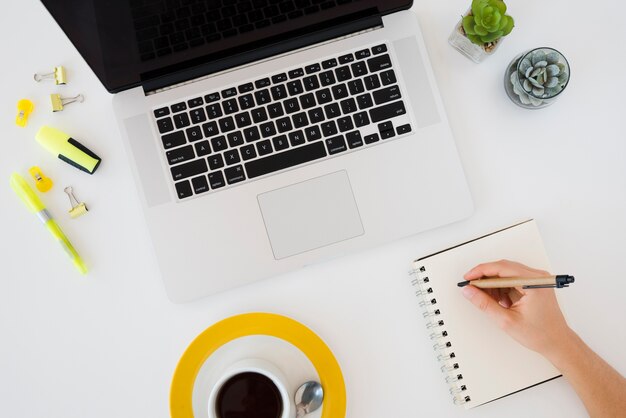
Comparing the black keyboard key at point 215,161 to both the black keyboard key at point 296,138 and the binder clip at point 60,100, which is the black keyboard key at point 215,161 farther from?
the binder clip at point 60,100

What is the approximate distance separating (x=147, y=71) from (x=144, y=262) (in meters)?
0.33

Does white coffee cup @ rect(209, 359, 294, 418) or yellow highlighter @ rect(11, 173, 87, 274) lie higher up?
yellow highlighter @ rect(11, 173, 87, 274)

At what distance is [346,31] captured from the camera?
920 mm

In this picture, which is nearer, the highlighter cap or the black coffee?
the black coffee

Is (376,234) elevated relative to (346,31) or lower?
lower

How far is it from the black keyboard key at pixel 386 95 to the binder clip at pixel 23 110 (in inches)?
24.6

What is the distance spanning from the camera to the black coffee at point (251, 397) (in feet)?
2.73

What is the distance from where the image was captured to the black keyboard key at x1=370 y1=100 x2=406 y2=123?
3.00 ft

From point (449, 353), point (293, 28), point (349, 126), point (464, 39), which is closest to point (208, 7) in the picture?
point (293, 28)

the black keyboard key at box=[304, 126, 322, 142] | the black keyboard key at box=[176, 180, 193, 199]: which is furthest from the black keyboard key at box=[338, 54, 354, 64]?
the black keyboard key at box=[176, 180, 193, 199]

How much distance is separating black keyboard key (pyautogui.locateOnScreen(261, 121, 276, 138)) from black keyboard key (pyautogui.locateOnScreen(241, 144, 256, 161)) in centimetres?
3

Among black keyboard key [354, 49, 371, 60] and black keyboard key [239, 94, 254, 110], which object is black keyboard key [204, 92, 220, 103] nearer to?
black keyboard key [239, 94, 254, 110]

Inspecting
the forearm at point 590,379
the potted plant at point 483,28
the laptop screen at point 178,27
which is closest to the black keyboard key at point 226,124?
the laptop screen at point 178,27

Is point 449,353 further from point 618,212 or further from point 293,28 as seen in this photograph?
point 293,28
